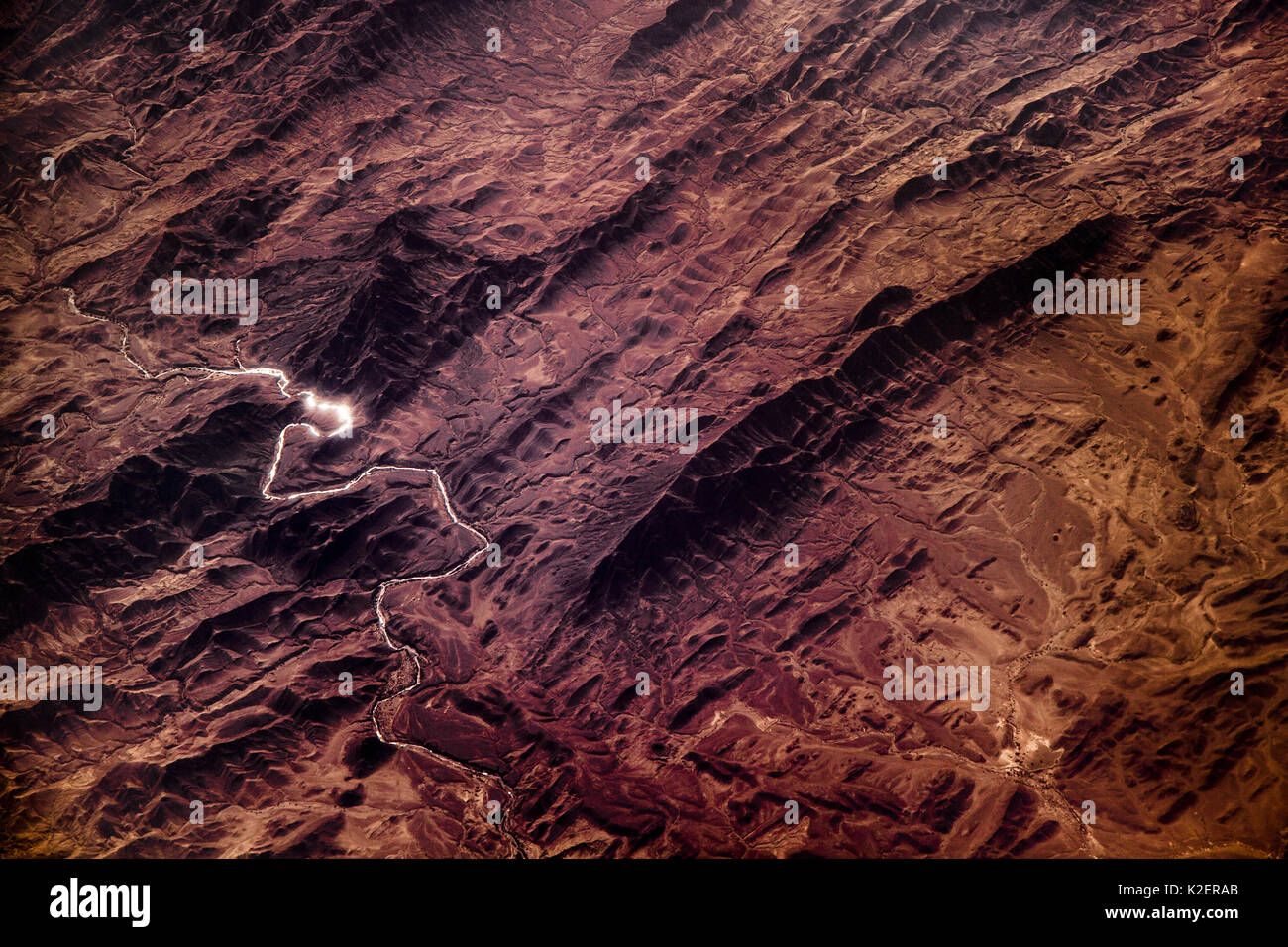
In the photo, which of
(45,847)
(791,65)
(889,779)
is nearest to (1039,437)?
(889,779)

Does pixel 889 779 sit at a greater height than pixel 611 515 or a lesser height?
lesser

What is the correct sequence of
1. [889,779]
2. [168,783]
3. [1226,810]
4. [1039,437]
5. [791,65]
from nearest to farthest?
[1226,810] < [889,779] < [168,783] < [1039,437] < [791,65]

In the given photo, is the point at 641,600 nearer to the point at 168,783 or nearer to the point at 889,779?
the point at 889,779

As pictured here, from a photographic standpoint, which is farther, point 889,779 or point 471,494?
point 471,494

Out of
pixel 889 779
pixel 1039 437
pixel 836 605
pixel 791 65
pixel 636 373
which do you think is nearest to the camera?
pixel 889 779

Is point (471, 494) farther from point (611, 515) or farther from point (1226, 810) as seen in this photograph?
point (1226, 810)

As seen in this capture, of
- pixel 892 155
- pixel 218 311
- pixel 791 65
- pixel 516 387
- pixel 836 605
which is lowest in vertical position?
pixel 836 605

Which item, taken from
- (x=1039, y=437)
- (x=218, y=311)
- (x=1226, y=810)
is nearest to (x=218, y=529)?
(x=218, y=311)
